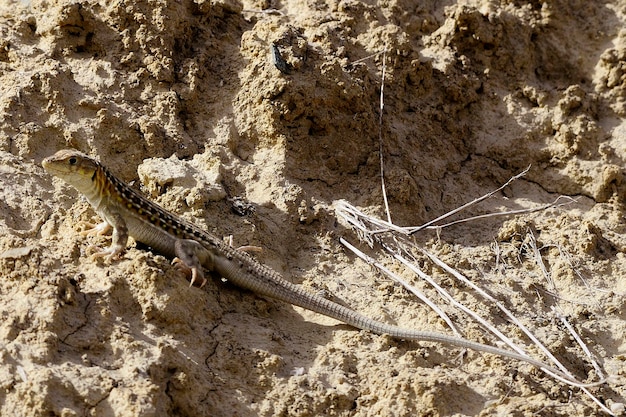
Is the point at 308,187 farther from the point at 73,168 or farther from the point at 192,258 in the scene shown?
the point at 73,168

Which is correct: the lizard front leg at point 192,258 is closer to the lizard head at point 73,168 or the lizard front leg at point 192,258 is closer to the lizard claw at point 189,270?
the lizard claw at point 189,270

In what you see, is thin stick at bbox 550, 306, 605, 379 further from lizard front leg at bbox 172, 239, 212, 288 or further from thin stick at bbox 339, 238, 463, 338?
lizard front leg at bbox 172, 239, 212, 288

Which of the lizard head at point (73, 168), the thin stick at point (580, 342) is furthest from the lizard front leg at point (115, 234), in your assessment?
the thin stick at point (580, 342)

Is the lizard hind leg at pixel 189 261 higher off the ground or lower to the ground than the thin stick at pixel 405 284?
lower

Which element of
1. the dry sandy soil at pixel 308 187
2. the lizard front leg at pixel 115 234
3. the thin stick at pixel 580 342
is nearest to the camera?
the dry sandy soil at pixel 308 187

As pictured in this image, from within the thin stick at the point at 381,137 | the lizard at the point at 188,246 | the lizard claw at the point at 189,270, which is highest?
the thin stick at the point at 381,137

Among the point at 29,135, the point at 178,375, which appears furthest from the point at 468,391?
the point at 29,135

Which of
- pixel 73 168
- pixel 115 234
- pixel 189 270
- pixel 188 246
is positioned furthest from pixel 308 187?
pixel 73 168

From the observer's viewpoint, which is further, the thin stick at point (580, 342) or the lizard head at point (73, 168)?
the thin stick at point (580, 342)
